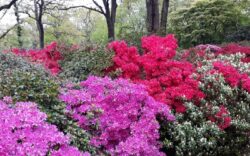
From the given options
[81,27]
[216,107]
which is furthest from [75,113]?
[81,27]

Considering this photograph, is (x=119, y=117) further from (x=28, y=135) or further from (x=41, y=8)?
(x=41, y=8)

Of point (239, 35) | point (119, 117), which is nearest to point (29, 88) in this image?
point (119, 117)

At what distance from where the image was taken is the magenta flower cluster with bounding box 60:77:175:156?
14.1 ft

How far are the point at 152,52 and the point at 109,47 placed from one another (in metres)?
0.92

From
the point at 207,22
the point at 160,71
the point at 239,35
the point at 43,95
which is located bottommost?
the point at 239,35

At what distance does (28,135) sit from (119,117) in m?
1.55

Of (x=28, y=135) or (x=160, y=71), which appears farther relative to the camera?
(x=160, y=71)

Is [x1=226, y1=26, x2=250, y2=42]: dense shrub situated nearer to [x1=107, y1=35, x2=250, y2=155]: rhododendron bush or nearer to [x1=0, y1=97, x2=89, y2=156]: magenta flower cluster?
[x1=107, y1=35, x2=250, y2=155]: rhododendron bush

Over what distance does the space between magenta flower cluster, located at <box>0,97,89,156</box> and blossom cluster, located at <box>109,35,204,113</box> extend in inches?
93.1

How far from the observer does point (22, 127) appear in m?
3.41

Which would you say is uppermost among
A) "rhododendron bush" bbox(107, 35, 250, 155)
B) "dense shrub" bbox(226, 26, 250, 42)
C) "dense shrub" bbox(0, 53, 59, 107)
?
"dense shrub" bbox(0, 53, 59, 107)

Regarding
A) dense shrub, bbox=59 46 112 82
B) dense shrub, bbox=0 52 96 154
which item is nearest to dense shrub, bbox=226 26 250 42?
dense shrub, bbox=59 46 112 82

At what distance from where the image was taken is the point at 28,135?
3.28 meters

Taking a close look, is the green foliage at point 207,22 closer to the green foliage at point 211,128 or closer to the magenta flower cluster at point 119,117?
the green foliage at point 211,128
